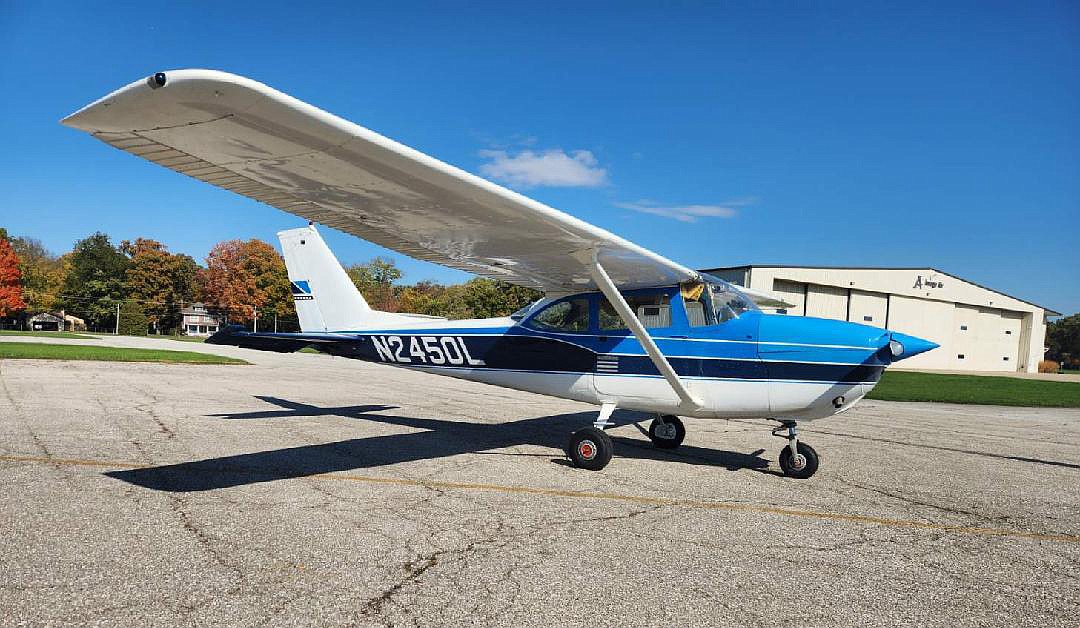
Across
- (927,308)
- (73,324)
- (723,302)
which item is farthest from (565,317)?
(73,324)

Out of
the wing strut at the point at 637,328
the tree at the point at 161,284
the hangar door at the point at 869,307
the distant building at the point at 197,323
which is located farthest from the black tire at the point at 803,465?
the distant building at the point at 197,323

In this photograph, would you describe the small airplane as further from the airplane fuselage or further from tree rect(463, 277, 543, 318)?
tree rect(463, 277, 543, 318)

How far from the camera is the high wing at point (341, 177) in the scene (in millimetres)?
3432

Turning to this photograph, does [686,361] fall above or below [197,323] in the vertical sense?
above

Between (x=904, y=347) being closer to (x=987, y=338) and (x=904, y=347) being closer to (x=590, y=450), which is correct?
(x=590, y=450)

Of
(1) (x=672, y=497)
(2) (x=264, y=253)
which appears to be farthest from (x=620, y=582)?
(2) (x=264, y=253)

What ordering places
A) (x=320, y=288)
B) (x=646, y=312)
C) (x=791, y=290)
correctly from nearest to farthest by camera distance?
(x=646, y=312), (x=320, y=288), (x=791, y=290)

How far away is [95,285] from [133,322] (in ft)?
33.1

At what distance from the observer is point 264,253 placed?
80.5m

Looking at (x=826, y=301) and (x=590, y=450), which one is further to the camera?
(x=826, y=301)

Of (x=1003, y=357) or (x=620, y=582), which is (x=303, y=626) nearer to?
(x=620, y=582)

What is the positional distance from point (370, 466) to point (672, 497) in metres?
3.17

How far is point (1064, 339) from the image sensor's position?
95375 mm

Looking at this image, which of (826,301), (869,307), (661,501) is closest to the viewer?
(661,501)
